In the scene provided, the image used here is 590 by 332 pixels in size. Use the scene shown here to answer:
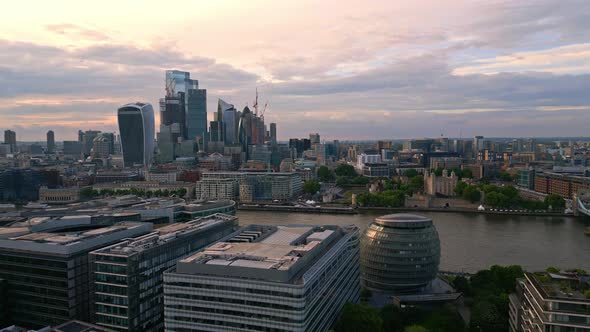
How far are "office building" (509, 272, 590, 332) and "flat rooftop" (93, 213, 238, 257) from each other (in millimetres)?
9678

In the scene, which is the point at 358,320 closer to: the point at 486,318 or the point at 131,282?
the point at 486,318

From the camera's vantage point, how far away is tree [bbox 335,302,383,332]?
478 inches

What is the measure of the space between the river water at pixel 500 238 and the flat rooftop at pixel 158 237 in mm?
9691

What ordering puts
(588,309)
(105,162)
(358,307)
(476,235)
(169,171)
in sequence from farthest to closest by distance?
(105,162) < (169,171) < (476,235) < (358,307) < (588,309)

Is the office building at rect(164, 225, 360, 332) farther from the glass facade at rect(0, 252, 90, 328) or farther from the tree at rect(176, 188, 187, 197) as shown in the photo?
the tree at rect(176, 188, 187, 197)

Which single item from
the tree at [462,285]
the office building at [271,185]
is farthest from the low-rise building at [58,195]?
the tree at [462,285]

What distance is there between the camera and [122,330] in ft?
41.2

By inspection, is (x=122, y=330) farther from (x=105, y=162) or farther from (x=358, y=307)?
(x=105, y=162)

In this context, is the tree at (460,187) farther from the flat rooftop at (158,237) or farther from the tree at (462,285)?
the flat rooftop at (158,237)

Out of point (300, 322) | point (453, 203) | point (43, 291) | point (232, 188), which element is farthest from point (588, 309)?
point (232, 188)

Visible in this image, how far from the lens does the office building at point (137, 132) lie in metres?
66.8

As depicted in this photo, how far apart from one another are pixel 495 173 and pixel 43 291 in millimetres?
59429

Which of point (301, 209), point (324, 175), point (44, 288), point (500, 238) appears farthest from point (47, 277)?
point (324, 175)

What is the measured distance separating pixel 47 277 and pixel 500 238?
70.4 ft
